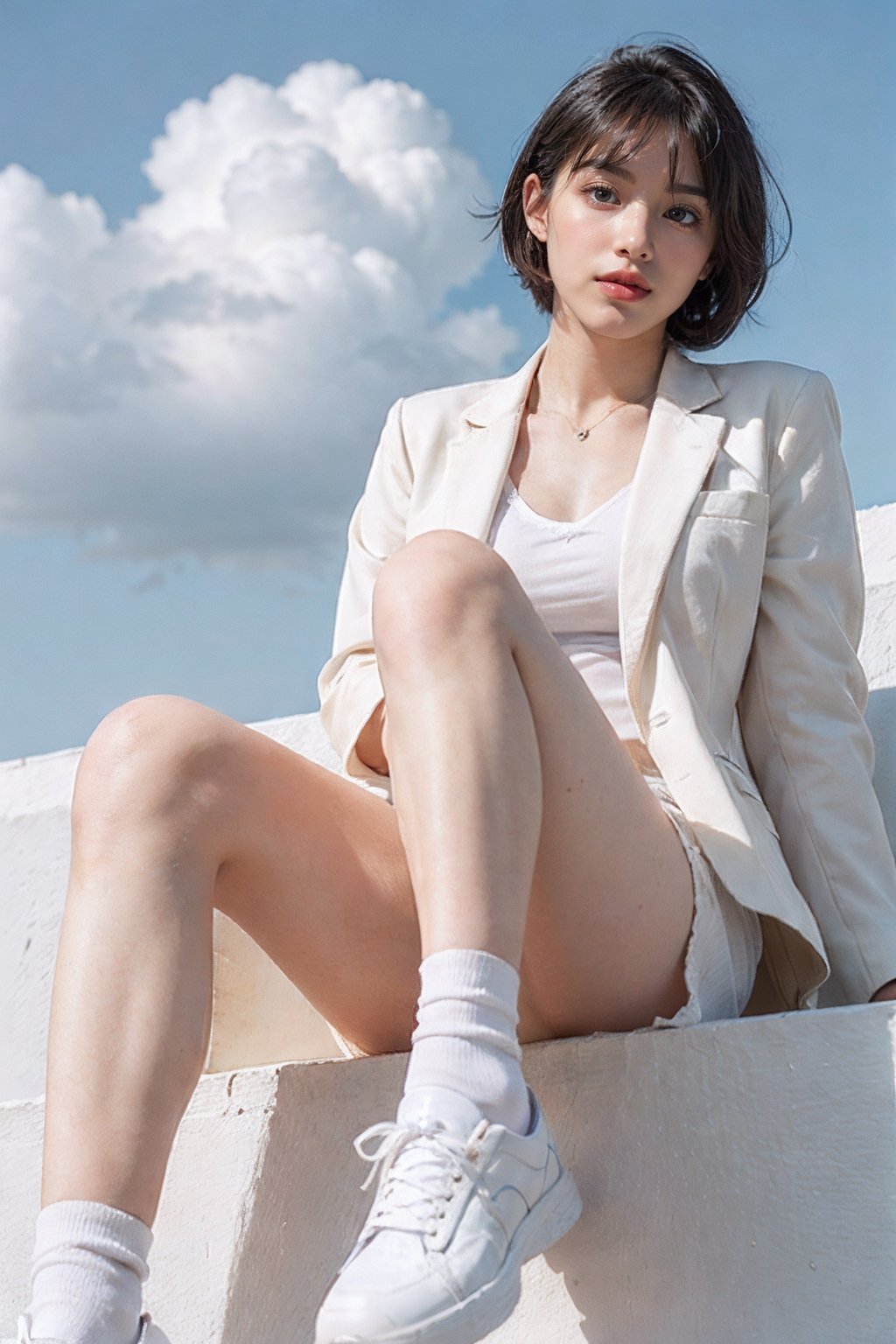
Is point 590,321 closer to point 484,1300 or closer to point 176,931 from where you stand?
point 176,931

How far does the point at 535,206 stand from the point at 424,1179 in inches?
57.8

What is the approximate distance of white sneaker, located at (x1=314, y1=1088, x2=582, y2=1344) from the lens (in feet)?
3.82

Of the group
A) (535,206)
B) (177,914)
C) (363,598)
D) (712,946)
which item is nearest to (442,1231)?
(177,914)

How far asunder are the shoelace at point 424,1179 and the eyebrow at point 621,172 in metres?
1.26

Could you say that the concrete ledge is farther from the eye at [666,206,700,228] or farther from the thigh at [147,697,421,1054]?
the eye at [666,206,700,228]

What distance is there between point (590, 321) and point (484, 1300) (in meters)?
1.28

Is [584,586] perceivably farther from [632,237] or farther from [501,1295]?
[501,1295]

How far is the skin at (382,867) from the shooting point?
4.47 ft

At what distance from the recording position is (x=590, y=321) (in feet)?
6.61

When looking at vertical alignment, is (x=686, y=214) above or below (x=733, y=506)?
above

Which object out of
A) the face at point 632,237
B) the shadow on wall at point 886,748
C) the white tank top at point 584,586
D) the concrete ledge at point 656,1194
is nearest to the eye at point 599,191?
the face at point 632,237

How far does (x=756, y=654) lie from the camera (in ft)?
6.26

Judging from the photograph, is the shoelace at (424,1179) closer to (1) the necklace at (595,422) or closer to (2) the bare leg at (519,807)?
(2) the bare leg at (519,807)

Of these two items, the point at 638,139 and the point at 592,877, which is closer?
the point at 592,877
